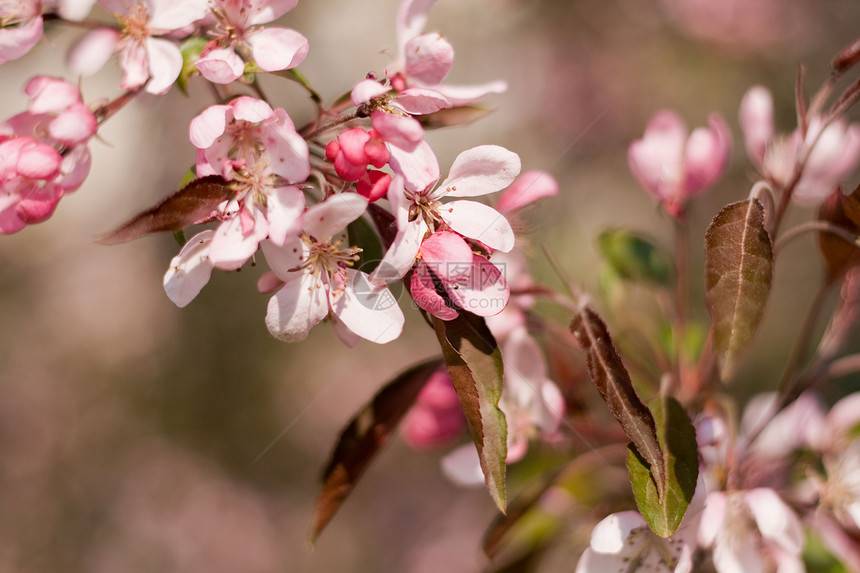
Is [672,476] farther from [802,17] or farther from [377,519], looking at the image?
[802,17]

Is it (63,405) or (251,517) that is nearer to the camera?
(63,405)

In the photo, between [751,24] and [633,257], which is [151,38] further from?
[751,24]

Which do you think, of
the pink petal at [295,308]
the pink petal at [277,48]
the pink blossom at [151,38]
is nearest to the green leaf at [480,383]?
the pink petal at [295,308]

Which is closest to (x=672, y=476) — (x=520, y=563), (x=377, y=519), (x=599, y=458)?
(x=599, y=458)

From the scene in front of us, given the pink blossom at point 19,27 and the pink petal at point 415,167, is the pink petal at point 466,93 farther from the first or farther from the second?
the pink blossom at point 19,27

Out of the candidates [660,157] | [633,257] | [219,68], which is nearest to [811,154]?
[660,157]

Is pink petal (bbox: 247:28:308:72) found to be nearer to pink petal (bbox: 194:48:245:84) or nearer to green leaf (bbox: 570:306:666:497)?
pink petal (bbox: 194:48:245:84)
